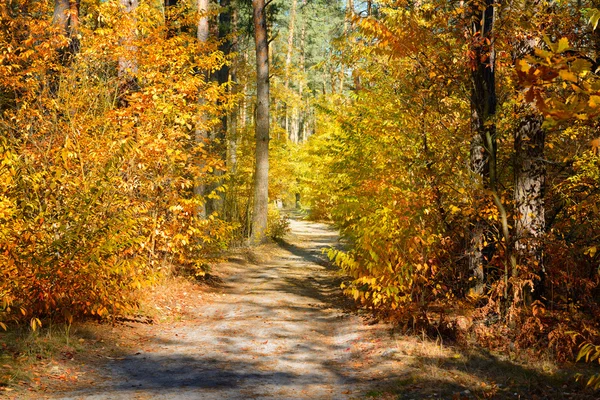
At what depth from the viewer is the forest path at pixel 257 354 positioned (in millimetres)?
6539

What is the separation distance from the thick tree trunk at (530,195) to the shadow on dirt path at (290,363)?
5.53 feet

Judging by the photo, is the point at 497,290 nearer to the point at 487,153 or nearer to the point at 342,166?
the point at 487,153

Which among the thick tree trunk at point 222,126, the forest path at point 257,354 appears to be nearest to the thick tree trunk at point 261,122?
the thick tree trunk at point 222,126

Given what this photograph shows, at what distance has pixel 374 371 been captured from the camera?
732 centimetres

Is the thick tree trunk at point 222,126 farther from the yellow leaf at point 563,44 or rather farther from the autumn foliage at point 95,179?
the yellow leaf at point 563,44

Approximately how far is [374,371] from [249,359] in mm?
1777

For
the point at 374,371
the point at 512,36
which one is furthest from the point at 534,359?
the point at 512,36

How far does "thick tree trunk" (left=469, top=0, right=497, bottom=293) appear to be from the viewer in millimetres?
8281

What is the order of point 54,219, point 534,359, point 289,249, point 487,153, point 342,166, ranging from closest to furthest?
point 534,359
point 54,219
point 487,153
point 342,166
point 289,249

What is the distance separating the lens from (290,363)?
7844 millimetres

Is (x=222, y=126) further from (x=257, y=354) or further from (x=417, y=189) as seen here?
(x=257, y=354)

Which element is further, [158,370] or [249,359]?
[249,359]

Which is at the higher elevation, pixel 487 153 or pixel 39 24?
pixel 39 24

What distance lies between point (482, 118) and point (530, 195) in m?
1.35
